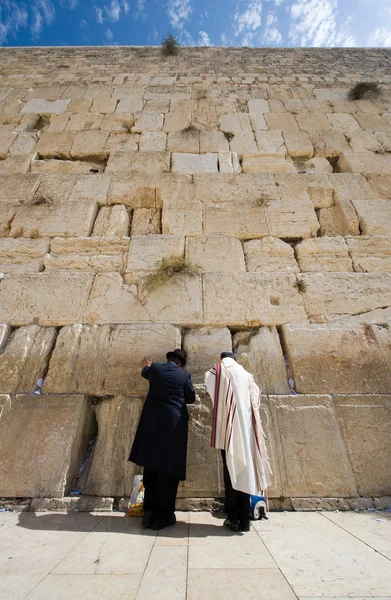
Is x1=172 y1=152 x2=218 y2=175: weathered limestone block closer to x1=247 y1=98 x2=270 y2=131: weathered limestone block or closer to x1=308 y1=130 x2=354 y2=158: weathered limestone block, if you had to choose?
x1=247 y1=98 x2=270 y2=131: weathered limestone block

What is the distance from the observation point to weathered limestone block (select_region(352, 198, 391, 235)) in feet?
14.1

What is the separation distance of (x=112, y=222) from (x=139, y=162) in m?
1.36

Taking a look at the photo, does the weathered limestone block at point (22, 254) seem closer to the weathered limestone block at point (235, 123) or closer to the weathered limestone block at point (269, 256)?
the weathered limestone block at point (269, 256)

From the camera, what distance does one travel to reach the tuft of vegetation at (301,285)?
3.71 m

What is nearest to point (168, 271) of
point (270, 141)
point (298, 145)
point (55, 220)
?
point (55, 220)

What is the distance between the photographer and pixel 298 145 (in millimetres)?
5426

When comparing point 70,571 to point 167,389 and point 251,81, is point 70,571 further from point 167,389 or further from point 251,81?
point 251,81

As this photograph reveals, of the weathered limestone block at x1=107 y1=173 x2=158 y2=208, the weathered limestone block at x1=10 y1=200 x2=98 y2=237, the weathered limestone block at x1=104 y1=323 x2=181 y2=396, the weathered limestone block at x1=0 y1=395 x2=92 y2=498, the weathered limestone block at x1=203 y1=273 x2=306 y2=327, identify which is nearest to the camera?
the weathered limestone block at x1=0 y1=395 x2=92 y2=498

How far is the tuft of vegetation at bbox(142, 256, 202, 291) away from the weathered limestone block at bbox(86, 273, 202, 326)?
5 centimetres

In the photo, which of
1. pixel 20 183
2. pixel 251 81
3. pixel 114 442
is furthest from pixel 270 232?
pixel 251 81

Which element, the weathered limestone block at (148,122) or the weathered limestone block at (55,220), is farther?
the weathered limestone block at (148,122)

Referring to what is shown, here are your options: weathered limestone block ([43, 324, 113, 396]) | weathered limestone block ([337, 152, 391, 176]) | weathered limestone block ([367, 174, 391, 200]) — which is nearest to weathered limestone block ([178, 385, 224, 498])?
weathered limestone block ([43, 324, 113, 396])

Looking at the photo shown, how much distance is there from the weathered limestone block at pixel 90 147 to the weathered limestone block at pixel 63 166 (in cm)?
13

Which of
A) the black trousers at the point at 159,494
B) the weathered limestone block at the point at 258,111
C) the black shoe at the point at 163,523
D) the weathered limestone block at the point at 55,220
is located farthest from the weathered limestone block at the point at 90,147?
the black shoe at the point at 163,523
